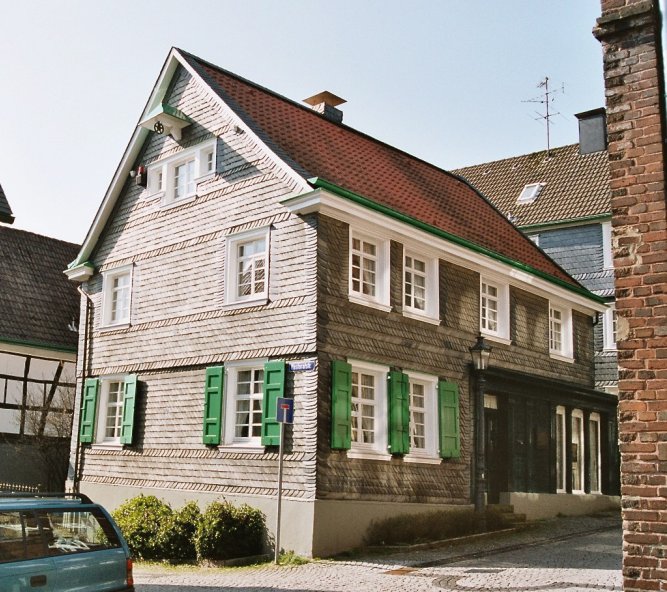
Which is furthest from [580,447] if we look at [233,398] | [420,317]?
[233,398]

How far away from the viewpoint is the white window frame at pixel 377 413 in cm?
1566

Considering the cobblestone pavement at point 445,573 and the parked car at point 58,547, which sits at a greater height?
the parked car at point 58,547

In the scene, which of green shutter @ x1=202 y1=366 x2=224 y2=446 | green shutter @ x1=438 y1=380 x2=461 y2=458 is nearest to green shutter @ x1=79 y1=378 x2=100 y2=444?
green shutter @ x1=202 y1=366 x2=224 y2=446

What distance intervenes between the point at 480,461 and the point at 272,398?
4.76 meters

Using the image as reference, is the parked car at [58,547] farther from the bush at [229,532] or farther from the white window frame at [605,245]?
the white window frame at [605,245]

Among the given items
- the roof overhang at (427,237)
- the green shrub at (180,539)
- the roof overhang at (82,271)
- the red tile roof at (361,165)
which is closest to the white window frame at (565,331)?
the roof overhang at (427,237)

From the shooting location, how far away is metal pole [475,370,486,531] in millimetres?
17141

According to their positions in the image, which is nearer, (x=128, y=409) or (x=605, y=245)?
(x=128, y=409)

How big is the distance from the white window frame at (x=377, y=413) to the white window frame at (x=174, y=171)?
17.4 feet

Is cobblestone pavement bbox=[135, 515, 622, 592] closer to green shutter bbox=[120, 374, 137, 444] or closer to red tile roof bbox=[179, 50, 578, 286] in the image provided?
green shutter bbox=[120, 374, 137, 444]

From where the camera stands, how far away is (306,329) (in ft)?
49.7

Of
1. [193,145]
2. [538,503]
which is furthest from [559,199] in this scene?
[193,145]

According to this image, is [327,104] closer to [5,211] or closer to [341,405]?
[341,405]

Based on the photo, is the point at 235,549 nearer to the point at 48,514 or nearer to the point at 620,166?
the point at 48,514
